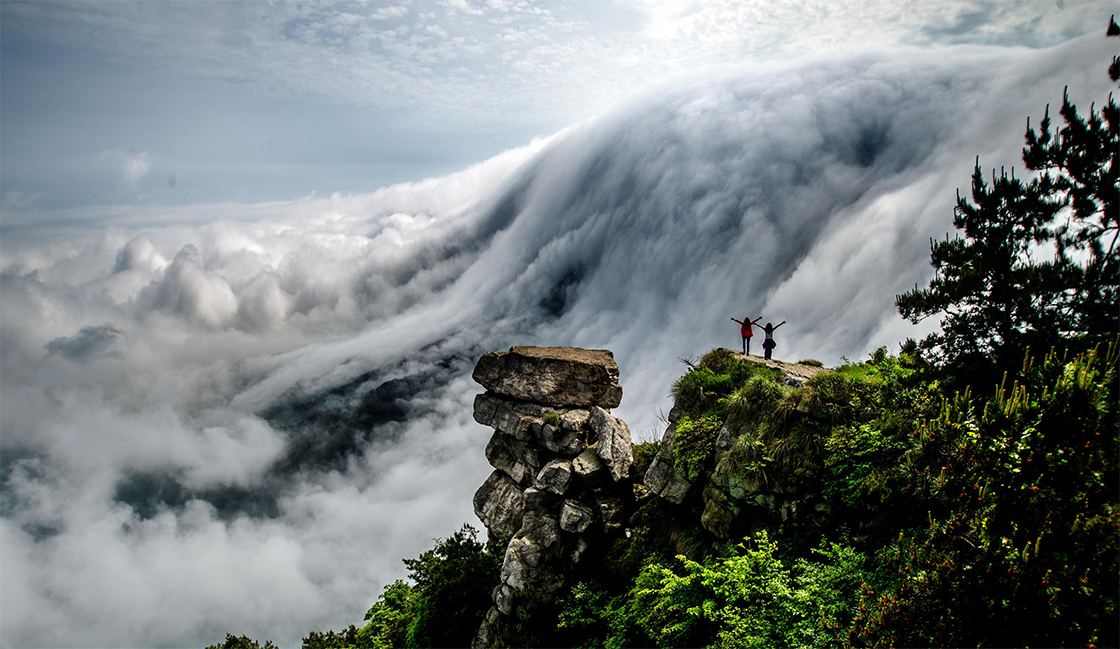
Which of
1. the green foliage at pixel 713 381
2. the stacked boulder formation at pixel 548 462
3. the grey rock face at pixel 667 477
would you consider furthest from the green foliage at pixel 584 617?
the green foliage at pixel 713 381

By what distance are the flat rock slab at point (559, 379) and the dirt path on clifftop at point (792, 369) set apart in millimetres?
6489

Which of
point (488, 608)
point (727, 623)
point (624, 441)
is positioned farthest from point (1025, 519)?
point (488, 608)

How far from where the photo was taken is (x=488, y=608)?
22.5 metres

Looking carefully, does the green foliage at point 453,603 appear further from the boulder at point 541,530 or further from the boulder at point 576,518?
the boulder at point 576,518

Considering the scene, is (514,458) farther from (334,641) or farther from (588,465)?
(334,641)

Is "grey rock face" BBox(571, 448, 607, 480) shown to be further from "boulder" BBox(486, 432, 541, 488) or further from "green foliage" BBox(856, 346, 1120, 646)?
"green foliage" BBox(856, 346, 1120, 646)

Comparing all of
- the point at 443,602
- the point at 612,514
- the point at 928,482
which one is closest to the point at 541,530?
the point at 612,514

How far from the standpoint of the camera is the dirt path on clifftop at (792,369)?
1830 cm

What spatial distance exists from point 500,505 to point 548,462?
3.34m

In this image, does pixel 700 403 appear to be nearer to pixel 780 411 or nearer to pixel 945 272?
pixel 780 411

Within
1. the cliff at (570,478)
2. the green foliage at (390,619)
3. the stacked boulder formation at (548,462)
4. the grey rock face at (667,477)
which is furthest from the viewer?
the green foliage at (390,619)

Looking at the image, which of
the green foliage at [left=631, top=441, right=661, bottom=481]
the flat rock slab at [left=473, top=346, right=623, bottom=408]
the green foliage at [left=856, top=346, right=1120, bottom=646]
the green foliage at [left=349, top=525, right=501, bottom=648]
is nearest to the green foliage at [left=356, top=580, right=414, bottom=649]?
the green foliage at [left=349, top=525, right=501, bottom=648]

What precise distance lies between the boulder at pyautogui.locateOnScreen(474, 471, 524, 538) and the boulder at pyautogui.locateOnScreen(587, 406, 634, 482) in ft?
15.5

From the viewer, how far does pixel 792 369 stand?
19.5m
